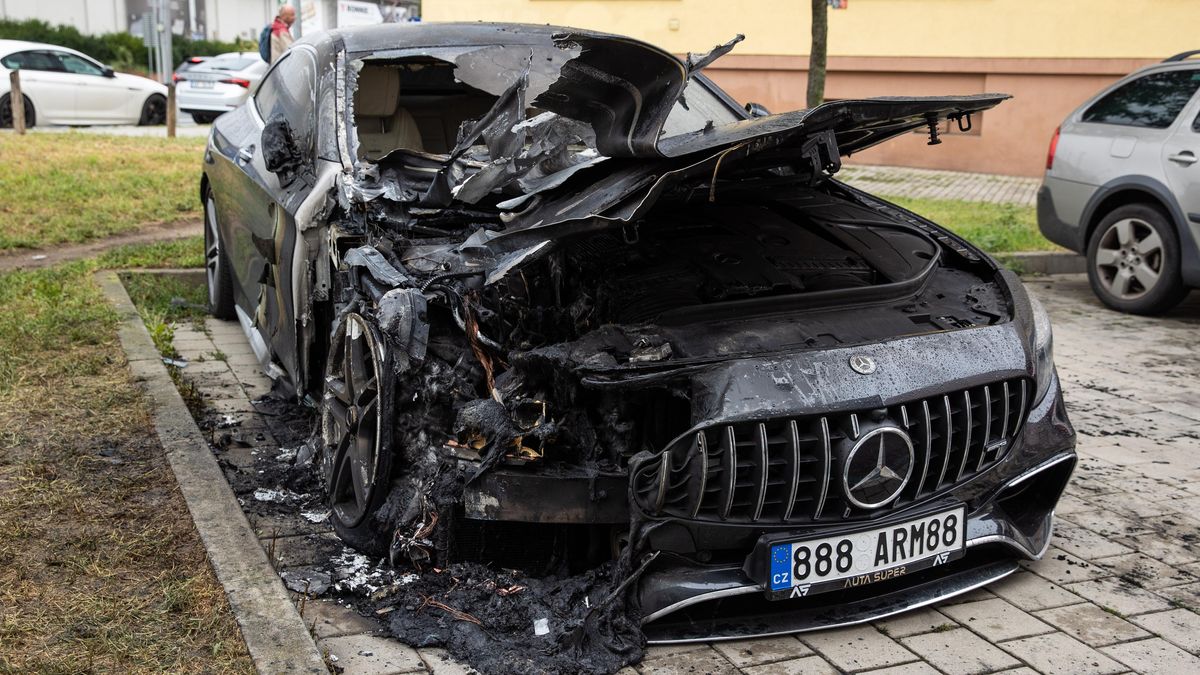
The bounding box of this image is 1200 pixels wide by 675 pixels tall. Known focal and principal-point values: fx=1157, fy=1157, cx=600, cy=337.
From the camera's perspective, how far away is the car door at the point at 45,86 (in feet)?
57.7

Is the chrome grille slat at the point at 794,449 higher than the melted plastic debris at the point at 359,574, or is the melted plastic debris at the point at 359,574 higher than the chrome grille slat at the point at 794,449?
the chrome grille slat at the point at 794,449

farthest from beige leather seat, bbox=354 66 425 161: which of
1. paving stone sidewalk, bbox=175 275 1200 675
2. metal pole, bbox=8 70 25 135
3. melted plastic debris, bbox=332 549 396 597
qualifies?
metal pole, bbox=8 70 25 135

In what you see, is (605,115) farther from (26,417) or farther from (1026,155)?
(1026,155)

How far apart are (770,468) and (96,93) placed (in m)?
17.9

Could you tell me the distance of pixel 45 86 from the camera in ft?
58.2

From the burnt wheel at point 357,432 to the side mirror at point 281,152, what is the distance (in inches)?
44.7

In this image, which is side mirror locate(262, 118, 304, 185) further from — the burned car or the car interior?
the burned car

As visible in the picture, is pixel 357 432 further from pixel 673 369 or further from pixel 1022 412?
pixel 1022 412

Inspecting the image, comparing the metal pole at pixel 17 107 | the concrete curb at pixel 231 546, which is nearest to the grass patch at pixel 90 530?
the concrete curb at pixel 231 546

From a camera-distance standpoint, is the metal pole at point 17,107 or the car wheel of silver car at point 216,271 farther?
the metal pole at point 17,107

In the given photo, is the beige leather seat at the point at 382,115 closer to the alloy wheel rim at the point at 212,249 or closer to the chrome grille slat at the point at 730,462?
the alloy wheel rim at the point at 212,249

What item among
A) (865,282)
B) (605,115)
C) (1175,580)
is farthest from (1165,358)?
(605,115)

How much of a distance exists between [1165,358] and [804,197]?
3.83 meters

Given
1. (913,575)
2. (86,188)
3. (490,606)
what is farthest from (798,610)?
(86,188)
